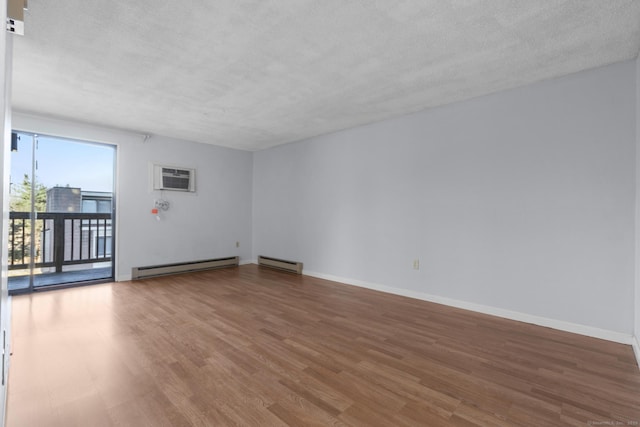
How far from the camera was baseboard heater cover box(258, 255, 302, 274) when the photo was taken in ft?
17.7

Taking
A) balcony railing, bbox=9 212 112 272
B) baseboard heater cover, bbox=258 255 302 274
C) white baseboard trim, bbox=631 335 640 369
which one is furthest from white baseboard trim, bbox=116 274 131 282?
white baseboard trim, bbox=631 335 640 369

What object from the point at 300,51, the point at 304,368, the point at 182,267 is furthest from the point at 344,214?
the point at 182,267

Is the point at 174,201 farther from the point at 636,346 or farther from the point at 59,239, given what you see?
the point at 636,346

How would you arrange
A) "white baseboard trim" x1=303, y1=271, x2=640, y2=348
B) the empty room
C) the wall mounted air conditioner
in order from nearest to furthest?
the empty room
"white baseboard trim" x1=303, y1=271, x2=640, y2=348
the wall mounted air conditioner

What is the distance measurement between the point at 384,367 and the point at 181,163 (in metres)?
4.92

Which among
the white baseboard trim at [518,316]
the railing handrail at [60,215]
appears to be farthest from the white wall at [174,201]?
the white baseboard trim at [518,316]

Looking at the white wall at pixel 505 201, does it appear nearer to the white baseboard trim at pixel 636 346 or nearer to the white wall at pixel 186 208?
the white baseboard trim at pixel 636 346

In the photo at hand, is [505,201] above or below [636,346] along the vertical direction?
above

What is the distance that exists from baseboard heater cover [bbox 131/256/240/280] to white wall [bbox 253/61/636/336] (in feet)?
7.40

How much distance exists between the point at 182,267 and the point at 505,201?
5111 millimetres

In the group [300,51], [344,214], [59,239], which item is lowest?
[59,239]

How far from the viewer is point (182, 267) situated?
211 inches

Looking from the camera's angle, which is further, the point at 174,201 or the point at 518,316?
the point at 174,201

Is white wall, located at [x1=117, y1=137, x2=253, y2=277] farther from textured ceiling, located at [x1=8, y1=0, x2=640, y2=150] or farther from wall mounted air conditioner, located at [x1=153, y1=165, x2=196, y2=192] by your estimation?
textured ceiling, located at [x1=8, y1=0, x2=640, y2=150]
